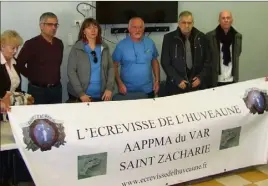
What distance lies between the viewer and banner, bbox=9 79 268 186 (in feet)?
8.38

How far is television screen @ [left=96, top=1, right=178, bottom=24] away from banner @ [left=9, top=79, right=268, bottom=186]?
1.45 metres

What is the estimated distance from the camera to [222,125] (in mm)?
3105

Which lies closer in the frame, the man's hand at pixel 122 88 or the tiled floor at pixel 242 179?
the tiled floor at pixel 242 179

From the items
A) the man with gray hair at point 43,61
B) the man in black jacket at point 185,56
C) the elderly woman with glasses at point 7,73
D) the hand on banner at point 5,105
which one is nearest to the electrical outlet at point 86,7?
the man with gray hair at point 43,61

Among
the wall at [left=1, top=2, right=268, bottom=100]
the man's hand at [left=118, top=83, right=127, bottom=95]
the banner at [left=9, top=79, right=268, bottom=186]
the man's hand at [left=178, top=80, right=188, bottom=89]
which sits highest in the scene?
the wall at [left=1, top=2, right=268, bottom=100]

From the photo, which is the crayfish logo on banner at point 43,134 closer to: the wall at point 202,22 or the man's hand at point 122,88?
the man's hand at point 122,88

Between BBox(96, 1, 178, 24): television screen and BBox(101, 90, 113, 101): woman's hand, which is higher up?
BBox(96, 1, 178, 24): television screen

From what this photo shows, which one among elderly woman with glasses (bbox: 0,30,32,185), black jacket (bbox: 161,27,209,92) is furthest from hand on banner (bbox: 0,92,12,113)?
black jacket (bbox: 161,27,209,92)

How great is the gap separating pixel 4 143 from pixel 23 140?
0.45 ft

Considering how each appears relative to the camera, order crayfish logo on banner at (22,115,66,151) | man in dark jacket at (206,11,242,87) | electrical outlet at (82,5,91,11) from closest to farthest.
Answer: crayfish logo on banner at (22,115,66,151)
man in dark jacket at (206,11,242,87)
electrical outlet at (82,5,91,11)

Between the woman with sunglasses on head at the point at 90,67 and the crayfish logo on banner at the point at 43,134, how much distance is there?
65cm

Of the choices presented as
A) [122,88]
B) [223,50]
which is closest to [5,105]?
[122,88]

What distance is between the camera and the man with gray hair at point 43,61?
10.4ft

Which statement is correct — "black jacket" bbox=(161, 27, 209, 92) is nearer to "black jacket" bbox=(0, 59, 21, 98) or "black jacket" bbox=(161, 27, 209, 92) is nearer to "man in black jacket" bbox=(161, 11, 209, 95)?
"man in black jacket" bbox=(161, 11, 209, 95)
